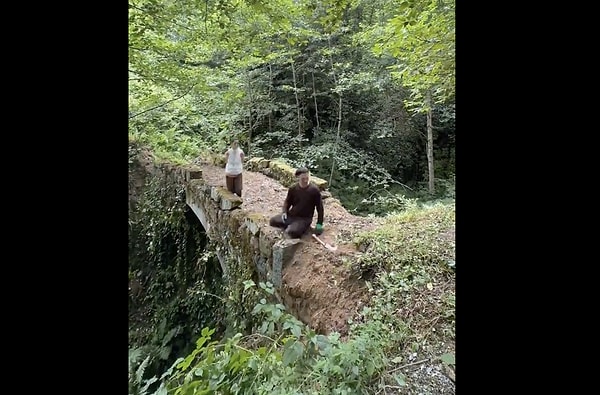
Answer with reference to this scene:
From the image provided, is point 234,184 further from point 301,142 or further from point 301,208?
point 301,142

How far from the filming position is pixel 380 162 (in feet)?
35.0

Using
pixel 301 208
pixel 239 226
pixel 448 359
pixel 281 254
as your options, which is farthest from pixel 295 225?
pixel 448 359

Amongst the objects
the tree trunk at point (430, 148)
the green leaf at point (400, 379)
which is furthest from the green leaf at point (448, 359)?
the tree trunk at point (430, 148)

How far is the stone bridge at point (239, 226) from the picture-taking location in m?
4.82

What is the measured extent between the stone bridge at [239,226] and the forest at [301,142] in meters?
0.39

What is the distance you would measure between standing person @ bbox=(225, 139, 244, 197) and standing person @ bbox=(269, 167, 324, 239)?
5.53ft

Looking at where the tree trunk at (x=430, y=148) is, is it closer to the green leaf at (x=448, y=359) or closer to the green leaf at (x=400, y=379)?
the green leaf at (x=448, y=359)

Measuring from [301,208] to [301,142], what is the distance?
20.2 ft

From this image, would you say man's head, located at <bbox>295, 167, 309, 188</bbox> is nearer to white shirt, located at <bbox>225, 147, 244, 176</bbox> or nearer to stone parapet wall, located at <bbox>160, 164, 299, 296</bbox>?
stone parapet wall, located at <bbox>160, 164, 299, 296</bbox>

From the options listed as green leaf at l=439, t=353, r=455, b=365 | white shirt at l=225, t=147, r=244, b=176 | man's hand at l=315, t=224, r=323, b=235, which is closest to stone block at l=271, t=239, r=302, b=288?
man's hand at l=315, t=224, r=323, b=235

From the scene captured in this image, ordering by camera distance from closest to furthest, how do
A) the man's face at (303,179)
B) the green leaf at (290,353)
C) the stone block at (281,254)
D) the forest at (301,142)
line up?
the green leaf at (290,353) < the forest at (301,142) < the stone block at (281,254) < the man's face at (303,179)
